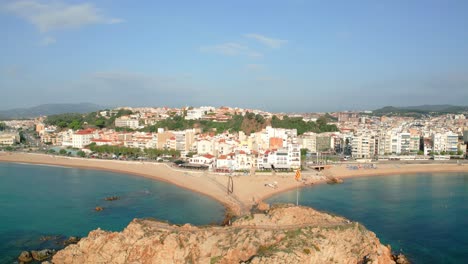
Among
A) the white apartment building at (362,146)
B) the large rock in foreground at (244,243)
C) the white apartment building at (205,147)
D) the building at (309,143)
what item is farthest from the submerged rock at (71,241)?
the building at (309,143)

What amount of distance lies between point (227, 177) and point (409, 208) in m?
8.20

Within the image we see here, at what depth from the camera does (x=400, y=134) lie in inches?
1229

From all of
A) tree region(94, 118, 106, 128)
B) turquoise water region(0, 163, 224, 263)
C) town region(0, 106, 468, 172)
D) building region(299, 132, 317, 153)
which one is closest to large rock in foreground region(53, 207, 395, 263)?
turquoise water region(0, 163, 224, 263)

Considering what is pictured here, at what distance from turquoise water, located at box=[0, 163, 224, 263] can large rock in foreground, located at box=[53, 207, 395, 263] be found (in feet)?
8.07

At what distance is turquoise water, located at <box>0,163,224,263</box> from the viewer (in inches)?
499

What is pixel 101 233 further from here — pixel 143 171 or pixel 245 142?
pixel 245 142

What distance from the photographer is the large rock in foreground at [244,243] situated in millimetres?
9023

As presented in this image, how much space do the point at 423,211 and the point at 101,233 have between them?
1107 cm

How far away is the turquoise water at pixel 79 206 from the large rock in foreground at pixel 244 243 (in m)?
2.46

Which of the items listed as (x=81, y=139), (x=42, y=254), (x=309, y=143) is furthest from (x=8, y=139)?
(x=42, y=254)

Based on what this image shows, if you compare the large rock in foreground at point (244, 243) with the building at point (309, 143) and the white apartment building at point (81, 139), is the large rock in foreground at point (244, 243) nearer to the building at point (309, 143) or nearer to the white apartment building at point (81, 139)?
the building at point (309, 143)

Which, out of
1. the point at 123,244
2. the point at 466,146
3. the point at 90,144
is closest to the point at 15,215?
the point at 123,244

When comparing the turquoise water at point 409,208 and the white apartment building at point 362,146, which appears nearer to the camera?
the turquoise water at point 409,208

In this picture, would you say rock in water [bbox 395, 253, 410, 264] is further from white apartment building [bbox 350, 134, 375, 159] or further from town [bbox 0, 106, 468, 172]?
white apartment building [bbox 350, 134, 375, 159]
